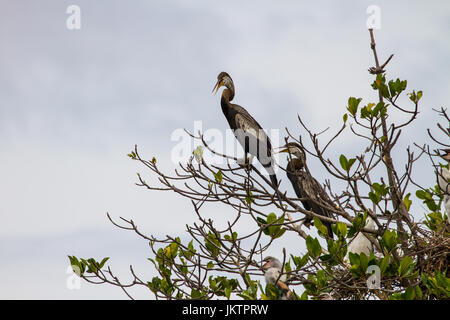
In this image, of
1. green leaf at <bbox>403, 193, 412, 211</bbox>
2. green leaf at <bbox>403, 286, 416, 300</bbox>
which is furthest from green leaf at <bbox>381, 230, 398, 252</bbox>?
green leaf at <bbox>403, 193, 412, 211</bbox>

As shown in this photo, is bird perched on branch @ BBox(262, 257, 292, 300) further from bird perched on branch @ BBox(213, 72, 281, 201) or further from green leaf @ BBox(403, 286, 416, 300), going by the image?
bird perched on branch @ BBox(213, 72, 281, 201)

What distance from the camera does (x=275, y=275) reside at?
4598mm

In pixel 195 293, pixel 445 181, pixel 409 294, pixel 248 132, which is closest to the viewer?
pixel 409 294

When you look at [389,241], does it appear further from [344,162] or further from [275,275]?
[275,275]

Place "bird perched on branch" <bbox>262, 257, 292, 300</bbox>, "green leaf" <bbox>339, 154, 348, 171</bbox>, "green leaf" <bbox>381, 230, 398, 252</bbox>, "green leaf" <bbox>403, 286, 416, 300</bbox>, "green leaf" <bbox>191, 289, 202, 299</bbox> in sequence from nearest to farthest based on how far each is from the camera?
"green leaf" <bbox>403, 286, 416, 300</bbox> → "bird perched on branch" <bbox>262, 257, 292, 300</bbox> → "green leaf" <bbox>381, 230, 398, 252</bbox> → "green leaf" <bbox>339, 154, 348, 171</bbox> → "green leaf" <bbox>191, 289, 202, 299</bbox>

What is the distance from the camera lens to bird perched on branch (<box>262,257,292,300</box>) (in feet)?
13.4

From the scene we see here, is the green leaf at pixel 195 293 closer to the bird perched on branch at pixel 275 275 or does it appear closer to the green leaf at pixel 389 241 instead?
the bird perched on branch at pixel 275 275

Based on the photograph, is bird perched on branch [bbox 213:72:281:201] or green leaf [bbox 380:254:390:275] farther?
bird perched on branch [bbox 213:72:281:201]

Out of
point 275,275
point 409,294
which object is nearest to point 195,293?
point 275,275

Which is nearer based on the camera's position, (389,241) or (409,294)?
(409,294)

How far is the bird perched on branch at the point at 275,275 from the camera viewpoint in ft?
13.4

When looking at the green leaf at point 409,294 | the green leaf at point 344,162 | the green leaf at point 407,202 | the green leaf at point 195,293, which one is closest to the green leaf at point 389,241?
the green leaf at point 409,294

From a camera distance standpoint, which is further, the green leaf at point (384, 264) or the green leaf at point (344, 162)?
the green leaf at point (344, 162)
